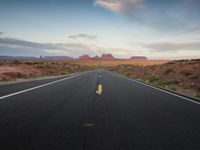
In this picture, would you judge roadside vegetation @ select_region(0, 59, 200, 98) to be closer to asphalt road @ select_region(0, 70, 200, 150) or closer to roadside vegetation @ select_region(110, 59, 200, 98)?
roadside vegetation @ select_region(110, 59, 200, 98)

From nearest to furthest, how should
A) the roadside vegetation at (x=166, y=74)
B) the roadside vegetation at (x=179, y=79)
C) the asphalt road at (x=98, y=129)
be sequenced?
the asphalt road at (x=98, y=129) < the roadside vegetation at (x=179, y=79) < the roadside vegetation at (x=166, y=74)

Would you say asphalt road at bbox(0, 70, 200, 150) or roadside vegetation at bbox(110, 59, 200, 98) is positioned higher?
asphalt road at bbox(0, 70, 200, 150)

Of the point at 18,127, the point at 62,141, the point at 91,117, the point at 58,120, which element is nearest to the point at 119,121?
the point at 91,117

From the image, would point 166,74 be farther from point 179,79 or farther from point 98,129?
point 98,129

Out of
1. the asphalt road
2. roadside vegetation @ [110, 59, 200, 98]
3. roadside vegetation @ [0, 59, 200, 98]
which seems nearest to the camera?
the asphalt road

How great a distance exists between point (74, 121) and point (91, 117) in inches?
24.2

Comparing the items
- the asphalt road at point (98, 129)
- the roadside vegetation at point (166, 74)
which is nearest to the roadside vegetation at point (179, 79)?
the roadside vegetation at point (166, 74)

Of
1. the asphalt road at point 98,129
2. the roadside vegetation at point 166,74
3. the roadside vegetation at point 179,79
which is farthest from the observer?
the roadside vegetation at point 166,74

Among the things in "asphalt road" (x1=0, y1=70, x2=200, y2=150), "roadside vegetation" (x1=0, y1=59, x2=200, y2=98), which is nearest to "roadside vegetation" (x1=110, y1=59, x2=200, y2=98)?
"roadside vegetation" (x1=0, y1=59, x2=200, y2=98)

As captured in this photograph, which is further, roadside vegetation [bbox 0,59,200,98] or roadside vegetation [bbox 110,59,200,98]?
roadside vegetation [bbox 0,59,200,98]

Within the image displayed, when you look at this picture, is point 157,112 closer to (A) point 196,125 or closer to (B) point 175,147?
(A) point 196,125

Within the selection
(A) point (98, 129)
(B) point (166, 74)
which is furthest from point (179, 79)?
(A) point (98, 129)

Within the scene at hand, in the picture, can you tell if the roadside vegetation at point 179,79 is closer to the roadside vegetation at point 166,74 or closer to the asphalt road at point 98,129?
the roadside vegetation at point 166,74

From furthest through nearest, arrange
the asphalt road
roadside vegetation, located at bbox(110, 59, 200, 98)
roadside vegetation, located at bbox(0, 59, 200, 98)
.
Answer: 1. roadside vegetation, located at bbox(0, 59, 200, 98)
2. roadside vegetation, located at bbox(110, 59, 200, 98)
3. the asphalt road
